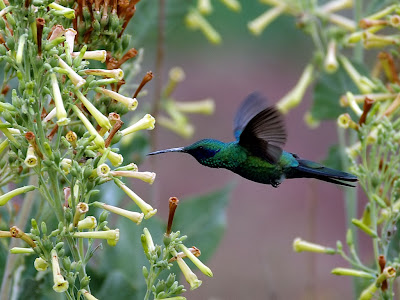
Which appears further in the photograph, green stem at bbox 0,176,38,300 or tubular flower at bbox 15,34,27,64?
green stem at bbox 0,176,38,300

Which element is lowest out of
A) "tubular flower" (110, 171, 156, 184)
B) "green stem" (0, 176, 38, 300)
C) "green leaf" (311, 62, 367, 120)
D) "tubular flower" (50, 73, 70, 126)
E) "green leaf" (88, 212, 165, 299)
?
"green leaf" (88, 212, 165, 299)

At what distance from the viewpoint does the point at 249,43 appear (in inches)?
411

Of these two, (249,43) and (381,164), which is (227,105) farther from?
(381,164)

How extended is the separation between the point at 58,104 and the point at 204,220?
132 cm

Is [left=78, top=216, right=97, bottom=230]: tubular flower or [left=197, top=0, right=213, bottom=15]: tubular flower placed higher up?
[left=197, top=0, right=213, bottom=15]: tubular flower

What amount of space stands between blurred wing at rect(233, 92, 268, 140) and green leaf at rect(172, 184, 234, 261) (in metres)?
0.55

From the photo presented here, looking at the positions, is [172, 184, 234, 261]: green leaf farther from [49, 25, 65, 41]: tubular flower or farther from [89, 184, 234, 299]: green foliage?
[49, 25, 65, 41]: tubular flower

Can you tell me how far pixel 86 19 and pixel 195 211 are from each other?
1151 millimetres

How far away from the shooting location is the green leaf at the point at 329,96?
262 centimetres

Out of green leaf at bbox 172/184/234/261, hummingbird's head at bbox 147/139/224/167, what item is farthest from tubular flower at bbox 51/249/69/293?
green leaf at bbox 172/184/234/261

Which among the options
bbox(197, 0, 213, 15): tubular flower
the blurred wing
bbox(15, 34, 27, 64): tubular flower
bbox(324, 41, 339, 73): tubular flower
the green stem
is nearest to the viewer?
bbox(15, 34, 27, 64): tubular flower

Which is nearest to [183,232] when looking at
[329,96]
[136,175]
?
[329,96]

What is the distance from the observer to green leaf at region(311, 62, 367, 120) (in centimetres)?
262

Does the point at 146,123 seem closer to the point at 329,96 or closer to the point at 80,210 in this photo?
the point at 80,210
